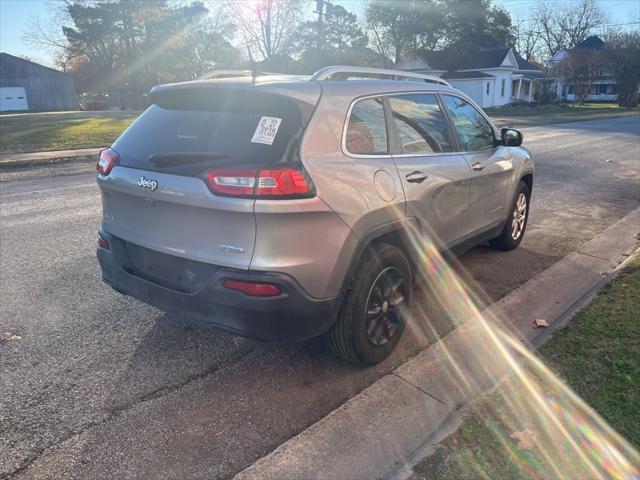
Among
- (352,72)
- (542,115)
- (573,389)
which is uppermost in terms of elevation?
(352,72)

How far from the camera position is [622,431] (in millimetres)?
2602

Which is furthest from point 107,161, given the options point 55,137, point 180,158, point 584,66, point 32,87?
point 584,66

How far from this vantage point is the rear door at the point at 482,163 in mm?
4348

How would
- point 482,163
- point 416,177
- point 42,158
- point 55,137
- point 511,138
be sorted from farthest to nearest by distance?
point 55,137
point 42,158
point 511,138
point 482,163
point 416,177

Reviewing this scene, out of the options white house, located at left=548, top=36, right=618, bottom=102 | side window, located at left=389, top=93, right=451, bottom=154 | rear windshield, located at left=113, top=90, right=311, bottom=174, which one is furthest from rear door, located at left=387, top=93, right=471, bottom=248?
white house, located at left=548, top=36, right=618, bottom=102

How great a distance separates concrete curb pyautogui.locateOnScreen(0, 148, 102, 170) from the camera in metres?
12.7

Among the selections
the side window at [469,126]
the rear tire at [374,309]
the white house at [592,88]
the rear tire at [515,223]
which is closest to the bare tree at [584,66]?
the white house at [592,88]

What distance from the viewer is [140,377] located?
3.24m

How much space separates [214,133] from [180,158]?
9.8 inches

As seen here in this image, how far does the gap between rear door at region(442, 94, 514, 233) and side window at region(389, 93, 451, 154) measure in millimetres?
238

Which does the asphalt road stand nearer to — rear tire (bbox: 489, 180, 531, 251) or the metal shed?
rear tire (bbox: 489, 180, 531, 251)

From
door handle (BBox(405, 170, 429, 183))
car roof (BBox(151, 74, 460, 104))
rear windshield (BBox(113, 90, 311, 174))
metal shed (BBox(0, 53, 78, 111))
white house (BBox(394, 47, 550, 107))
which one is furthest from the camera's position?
metal shed (BBox(0, 53, 78, 111))

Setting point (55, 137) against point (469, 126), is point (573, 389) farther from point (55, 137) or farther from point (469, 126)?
point (55, 137)

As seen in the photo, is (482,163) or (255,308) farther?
(482,163)
